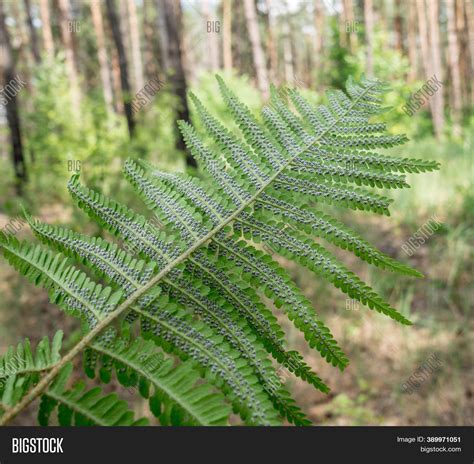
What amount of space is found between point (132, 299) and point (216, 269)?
0.53 feet

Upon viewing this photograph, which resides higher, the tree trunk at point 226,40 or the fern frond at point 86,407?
the tree trunk at point 226,40

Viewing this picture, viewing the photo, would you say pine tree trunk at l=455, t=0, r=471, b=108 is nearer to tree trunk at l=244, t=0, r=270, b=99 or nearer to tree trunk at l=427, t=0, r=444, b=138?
tree trunk at l=427, t=0, r=444, b=138

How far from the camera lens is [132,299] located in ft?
2.46

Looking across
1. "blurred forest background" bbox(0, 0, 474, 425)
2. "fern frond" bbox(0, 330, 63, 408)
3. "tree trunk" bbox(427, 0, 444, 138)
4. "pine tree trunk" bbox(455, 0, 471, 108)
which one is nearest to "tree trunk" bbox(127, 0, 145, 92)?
"blurred forest background" bbox(0, 0, 474, 425)

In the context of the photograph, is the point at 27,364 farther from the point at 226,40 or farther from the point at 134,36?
the point at 226,40

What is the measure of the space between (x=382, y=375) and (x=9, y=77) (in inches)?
371

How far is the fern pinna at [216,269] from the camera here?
2.16 ft

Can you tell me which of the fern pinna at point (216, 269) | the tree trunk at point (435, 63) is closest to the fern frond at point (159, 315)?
the fern pinna at point (216, 269)

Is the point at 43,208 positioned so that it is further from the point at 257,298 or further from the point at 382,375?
the point at 257,298

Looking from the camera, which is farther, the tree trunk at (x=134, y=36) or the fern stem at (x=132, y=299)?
the tree trunk at (x=134, y=36)

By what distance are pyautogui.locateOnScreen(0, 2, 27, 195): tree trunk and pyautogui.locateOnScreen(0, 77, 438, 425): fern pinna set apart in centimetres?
805

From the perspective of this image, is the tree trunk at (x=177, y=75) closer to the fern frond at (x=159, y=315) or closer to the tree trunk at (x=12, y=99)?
the tree trunk at (x=12, y=99)

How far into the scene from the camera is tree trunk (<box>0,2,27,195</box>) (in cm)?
823

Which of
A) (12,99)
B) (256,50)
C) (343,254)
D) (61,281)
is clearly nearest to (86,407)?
(61,281)
